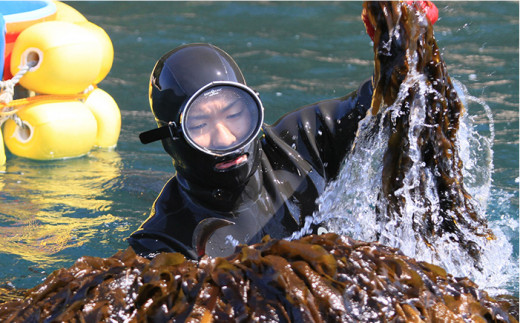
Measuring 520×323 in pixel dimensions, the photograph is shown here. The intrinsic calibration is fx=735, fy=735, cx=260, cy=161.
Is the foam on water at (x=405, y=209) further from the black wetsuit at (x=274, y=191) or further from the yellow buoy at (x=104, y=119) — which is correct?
the yellow buoy at (x=104, y=119)

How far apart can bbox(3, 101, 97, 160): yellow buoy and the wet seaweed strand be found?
320 centimetres

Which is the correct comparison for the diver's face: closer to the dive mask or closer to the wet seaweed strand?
the dive mask

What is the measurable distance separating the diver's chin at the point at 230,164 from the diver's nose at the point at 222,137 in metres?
0.09

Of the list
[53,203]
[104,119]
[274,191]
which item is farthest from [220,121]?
[104,119]

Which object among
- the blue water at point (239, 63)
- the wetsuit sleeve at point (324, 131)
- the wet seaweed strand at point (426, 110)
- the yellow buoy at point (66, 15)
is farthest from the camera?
the yellow buoy at point (66, 15)

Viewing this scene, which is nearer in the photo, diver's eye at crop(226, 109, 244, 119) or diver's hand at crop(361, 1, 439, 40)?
diver's hand at crop(361, 1, 439, 40)

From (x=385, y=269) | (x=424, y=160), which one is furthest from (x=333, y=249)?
(x=424, y=160)

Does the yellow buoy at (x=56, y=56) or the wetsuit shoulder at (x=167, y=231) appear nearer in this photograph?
the wetsuit shoulder at (x=167, y=231)

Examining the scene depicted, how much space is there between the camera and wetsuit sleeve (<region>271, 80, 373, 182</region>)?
3.20m

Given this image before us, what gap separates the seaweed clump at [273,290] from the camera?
1.74 metres

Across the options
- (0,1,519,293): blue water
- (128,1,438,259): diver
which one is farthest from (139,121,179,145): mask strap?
(0,1,519,293): blue water

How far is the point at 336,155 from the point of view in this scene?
3.29 m

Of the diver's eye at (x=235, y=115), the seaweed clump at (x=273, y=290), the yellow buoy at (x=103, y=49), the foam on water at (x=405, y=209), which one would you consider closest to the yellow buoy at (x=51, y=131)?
the yellow buoy at (x=103, y=49)

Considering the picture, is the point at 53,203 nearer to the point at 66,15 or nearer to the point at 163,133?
the point at 66,15
